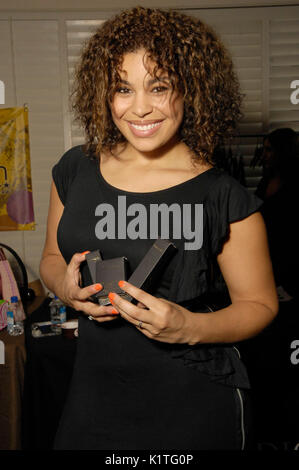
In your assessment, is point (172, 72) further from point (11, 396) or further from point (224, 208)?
point (11, 396)

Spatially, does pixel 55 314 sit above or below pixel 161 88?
below

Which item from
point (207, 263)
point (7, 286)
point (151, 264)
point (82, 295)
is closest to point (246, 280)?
point (207, 263)

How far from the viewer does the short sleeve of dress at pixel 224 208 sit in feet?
2.81

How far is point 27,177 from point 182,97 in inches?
89.3

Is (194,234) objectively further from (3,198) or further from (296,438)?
(3,198)

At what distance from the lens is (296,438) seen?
6.46ft

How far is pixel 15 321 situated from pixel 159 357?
1.32 meters

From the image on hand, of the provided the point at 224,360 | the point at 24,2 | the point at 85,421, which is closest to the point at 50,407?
the point at 85,421

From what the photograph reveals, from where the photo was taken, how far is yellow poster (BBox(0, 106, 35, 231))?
290 cm

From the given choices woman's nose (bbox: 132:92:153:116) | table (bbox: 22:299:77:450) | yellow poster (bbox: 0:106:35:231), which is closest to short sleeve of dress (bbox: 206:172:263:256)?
woman's nose (bbox: 132:92:153:116)

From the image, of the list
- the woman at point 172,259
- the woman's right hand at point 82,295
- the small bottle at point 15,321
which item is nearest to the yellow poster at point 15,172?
the small bottle at point 15,321

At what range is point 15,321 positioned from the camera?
1.98m

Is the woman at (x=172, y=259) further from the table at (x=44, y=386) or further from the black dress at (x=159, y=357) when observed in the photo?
the table at (x=44, y=386)

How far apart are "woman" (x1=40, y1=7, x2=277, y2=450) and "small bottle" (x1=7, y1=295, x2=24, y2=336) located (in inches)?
42.9
